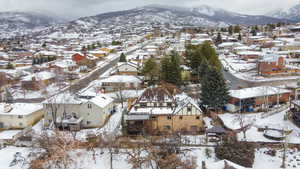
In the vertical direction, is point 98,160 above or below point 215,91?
below

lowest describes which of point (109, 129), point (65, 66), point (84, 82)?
point (109, 129)

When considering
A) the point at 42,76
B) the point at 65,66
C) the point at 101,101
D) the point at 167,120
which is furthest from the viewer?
the point at 65,66

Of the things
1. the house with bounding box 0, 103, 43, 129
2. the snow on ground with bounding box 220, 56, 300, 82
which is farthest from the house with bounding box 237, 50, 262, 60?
the house with bounding box 0, 103, 43, 129

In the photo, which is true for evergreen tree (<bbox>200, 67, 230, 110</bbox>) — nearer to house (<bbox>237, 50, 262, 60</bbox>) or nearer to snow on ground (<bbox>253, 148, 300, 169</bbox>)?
snow on ground (<bbox>253, 148, 300, 169</bbox>)

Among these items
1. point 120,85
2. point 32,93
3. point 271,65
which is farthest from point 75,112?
point 271,65

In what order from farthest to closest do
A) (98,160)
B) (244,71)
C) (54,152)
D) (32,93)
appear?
1. (244,71)
2. (32,93)
3. (98,160)
4. (54,152)

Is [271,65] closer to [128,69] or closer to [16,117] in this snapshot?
[128,69]
